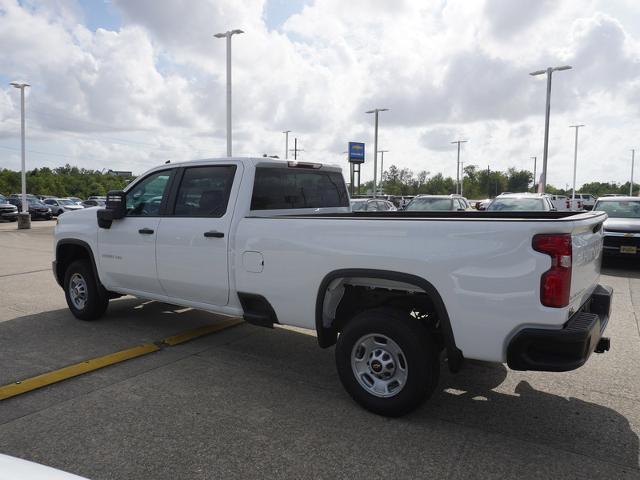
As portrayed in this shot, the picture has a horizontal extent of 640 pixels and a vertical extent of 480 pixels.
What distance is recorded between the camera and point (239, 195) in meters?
4.81

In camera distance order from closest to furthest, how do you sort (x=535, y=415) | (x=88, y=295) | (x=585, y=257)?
(x=585, y=257) < (x=535, y=415) < (x=88, y=295)

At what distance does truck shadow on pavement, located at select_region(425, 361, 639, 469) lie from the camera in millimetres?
3385

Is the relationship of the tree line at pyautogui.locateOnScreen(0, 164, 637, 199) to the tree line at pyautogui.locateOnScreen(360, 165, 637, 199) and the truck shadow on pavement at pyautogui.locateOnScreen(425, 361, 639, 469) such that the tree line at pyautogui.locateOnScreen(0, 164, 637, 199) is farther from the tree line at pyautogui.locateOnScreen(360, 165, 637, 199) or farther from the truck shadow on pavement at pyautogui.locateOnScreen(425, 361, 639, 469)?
the truck shadow on pavement at pyautogui.locateOnScreen(425, 361, 639, 469)

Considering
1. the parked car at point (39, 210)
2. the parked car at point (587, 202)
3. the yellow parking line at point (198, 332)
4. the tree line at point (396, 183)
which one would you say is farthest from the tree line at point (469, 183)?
the yellow parking line at point (198, 332)

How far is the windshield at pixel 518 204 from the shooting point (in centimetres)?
1408

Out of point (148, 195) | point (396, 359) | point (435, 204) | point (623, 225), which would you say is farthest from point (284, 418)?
point (435, 204)

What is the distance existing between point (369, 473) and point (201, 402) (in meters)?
1.54

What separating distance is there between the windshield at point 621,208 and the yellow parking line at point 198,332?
984 cm

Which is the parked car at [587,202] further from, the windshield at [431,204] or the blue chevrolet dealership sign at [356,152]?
the windshield at [431,204]

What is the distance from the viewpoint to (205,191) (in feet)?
16.8

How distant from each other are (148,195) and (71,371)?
6.52 ft

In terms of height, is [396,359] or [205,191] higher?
[205,191]

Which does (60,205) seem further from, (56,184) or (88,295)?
(56,184)

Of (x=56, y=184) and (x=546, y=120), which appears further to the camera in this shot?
(x=56, y=184)
